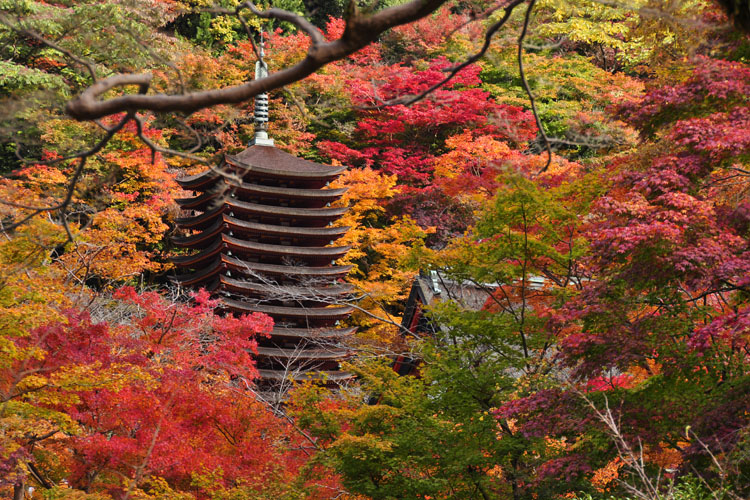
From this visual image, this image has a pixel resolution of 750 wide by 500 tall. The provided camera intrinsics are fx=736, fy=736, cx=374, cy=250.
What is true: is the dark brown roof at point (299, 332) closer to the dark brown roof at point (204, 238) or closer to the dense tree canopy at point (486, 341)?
the dark brown roof at point (204, 238)

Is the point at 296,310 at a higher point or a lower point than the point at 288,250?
lower

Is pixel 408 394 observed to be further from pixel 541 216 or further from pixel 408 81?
pixel 408 81

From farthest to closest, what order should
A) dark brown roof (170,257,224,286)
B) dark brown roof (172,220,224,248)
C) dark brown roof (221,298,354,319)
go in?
dark brown roof (172,220,224,248) < dark brown roof (170,257,224,286) < dark brown roof (221,298,354,319)

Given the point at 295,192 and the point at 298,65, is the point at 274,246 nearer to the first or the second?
the point at 295,192

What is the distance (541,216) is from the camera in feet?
27.4

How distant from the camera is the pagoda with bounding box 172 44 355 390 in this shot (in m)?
18.4

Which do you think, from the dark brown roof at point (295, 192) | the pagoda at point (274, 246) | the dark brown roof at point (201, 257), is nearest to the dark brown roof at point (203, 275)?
the pagoda at point (274, 246)

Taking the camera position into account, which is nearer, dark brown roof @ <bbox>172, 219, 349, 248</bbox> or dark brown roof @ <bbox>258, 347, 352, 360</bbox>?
dark brown roof @ <bbox>258, 347, 352, 360</bbox>

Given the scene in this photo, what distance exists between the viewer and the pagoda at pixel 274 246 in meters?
18.4

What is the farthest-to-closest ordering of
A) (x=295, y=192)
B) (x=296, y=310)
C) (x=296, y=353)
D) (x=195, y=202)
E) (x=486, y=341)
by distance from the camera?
(x=295, y=192), (x=195, y=202), (x=296, y=310), (x=296, y=353), (x=486, y=341)

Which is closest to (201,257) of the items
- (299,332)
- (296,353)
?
(299,332)

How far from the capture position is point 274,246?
64.1 ft

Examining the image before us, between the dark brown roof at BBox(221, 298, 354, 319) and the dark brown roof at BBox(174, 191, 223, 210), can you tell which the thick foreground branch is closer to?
the dark brown roof at BBox(221, 298, 354, 319)

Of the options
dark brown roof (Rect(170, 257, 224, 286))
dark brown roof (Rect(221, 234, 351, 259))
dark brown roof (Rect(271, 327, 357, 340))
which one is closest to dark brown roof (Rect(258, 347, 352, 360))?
dark brown roof (Rect(271, 327, 357, 340))
